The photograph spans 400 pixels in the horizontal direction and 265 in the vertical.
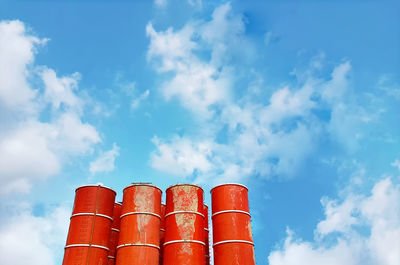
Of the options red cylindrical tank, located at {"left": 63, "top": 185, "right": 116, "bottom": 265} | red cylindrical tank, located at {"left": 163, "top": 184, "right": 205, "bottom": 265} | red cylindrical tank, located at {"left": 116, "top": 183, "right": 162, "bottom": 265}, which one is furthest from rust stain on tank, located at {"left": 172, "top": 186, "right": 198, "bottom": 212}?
red cylindrical tank, located at {"left": 63, "top": 185, "right": 116, "bottom": 265}

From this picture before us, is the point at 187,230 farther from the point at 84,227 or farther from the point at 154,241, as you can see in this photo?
the point at 84,227

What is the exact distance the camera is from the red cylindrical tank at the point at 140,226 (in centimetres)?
1914

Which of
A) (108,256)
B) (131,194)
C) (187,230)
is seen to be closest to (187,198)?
(187,230)

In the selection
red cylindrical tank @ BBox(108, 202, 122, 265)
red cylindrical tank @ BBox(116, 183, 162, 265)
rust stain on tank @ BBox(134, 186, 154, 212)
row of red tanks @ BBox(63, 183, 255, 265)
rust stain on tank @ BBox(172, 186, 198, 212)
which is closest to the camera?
red cylindrical tank @ BBox(116, 183, 162, 265)

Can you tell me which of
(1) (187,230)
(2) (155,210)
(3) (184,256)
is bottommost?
(3) (184,256)

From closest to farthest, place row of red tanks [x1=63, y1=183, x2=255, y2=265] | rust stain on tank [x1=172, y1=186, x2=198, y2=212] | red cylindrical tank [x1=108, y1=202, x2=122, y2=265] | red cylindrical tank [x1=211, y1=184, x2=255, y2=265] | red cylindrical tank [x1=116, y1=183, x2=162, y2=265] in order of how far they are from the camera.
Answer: red cylindrical tank [x1=116, y1=183, x2=162, y2=265] < row of red tanks [x1=63, y1=183, x2=255, y2=265] < red cylindrical tank [x1=211, y1=184, x2=255, y2=265] < rust stain on tank [x1=172, y1=186, x2=198, y2=212] < red cylindrical tank [x1=108, y1=202, x2=122, y2=265]

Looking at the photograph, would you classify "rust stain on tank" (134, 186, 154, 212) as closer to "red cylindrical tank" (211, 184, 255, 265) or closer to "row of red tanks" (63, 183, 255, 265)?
"row of red tanks" (63, 183, 255, 265)

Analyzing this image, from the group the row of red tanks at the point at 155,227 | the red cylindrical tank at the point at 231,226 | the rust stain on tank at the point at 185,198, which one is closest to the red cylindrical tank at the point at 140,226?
the row of red tanks at the point at 155,227

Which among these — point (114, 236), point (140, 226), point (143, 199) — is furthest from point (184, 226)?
point (114, 236)

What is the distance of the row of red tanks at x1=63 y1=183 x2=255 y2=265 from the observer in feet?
63.4

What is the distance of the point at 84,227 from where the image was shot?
1998 centimetres

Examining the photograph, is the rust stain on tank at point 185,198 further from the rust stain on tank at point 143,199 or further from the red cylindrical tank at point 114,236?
the red cylindrical tank at point 114,236

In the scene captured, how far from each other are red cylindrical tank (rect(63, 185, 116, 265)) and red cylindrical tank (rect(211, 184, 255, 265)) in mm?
6271

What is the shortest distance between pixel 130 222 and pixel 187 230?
10.6 ft
